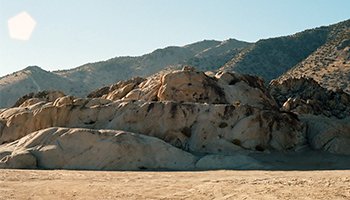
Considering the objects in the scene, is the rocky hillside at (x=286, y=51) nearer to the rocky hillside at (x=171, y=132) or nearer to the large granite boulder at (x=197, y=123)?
the rocky hillside at (x=171, y=132)

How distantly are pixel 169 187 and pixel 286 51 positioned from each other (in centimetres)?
12651

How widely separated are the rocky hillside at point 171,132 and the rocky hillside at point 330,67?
153 feet

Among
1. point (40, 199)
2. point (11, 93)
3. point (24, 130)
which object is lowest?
point (40, 199)

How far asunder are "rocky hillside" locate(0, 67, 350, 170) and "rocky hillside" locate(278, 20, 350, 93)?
46.7m

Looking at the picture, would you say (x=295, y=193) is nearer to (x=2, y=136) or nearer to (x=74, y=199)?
(x=74, y=199)

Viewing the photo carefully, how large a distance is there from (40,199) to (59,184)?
9.79 ft

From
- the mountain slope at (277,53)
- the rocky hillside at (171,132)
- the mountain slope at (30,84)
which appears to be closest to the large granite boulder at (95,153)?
the rocky hillside at (171,132)

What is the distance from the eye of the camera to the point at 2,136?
121 feet

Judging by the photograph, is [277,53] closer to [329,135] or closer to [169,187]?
[329,135]

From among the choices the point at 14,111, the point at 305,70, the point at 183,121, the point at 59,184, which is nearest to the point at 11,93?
the point at 305,70

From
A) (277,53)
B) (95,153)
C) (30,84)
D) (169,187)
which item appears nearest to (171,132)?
(95,153)

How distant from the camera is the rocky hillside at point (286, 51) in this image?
4203 inches

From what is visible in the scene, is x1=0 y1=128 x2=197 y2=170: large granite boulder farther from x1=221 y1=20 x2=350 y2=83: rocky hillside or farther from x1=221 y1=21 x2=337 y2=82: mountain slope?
x1=221 y1=21 x2=337 y2=82: mountain slope

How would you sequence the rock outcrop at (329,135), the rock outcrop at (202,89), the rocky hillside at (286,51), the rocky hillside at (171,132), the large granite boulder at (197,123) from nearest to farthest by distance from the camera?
1. the rocky hillside at (171,132)
2. the rock outcrop at (329,135)
3. the large granite boulder at (197,123)
4. the rock outcrop at (202,89)
5. the rocky hillside at (286,51)
